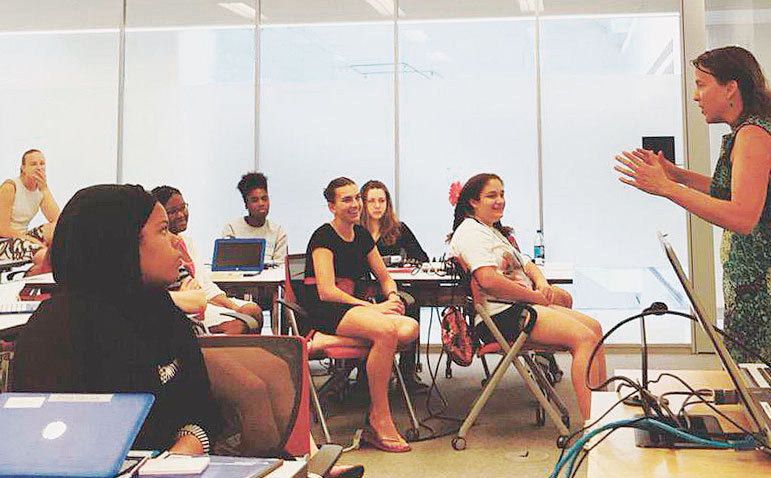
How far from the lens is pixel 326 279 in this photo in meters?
4.00

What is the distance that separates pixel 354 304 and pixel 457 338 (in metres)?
0.57

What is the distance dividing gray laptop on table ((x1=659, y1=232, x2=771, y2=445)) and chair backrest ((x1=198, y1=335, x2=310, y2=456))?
941 mm

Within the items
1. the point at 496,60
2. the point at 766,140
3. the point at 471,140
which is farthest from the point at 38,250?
the point at 766,140

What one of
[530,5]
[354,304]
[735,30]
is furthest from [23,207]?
[735,30]

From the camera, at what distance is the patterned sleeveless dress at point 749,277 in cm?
200

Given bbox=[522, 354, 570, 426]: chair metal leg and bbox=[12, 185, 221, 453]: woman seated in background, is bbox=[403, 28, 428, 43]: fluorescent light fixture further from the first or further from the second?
bbox=[12, 185, 221, 453]: woman seated in background

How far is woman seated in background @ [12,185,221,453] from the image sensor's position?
1.50m

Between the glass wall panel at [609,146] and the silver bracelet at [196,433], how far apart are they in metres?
5.56

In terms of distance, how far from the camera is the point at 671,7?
671cm

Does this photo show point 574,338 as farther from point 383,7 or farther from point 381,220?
point 383,7

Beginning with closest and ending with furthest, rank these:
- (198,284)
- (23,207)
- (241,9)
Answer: (198,284) < (23,207) < (241,9)

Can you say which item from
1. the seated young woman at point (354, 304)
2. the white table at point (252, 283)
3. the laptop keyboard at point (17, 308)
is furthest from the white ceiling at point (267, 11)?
the laptop keyboard at point (17, 308)

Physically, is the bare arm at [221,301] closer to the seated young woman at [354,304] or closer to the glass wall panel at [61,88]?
the seated young woman at [354,304]

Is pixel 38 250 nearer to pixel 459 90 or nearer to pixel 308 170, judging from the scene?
pixel 308 170
